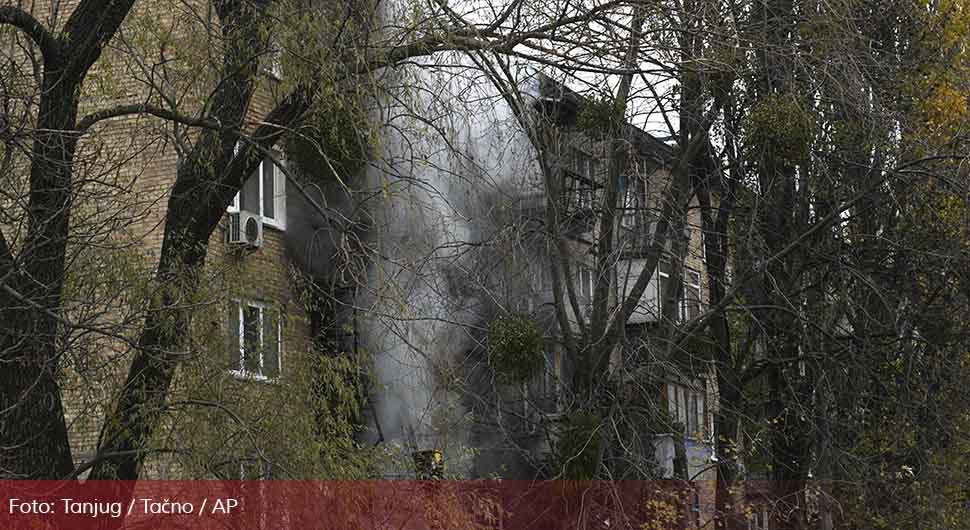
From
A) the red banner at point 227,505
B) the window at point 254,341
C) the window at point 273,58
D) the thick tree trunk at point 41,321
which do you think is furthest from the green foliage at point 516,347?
the thick tree trunk at point 41,321

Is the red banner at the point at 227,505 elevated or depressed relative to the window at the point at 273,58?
depressed

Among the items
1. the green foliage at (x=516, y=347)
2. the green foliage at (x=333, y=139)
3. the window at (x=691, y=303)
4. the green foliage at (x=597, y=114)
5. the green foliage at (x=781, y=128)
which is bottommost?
the green foliage at (x=516, y=347)

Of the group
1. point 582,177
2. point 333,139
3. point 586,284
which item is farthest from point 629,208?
point 333,139

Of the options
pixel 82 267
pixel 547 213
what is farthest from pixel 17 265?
pixel 547 213

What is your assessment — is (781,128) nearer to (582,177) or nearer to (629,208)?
(629,208)

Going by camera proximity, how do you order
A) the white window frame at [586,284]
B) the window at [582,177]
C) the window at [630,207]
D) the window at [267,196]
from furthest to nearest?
the window at [267,196]
the white window frame at [586,284]
the window at [582,177]
the window at [630,207]

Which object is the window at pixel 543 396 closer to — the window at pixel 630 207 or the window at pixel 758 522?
the window at pixel 630 207

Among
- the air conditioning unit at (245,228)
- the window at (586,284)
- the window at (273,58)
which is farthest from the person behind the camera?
the window at (586,284)

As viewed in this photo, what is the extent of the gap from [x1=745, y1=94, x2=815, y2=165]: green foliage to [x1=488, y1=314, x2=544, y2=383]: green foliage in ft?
9.52

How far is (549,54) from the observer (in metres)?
10.6

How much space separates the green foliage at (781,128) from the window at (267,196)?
838cm

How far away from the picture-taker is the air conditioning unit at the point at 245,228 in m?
17.7

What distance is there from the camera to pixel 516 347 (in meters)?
13.6

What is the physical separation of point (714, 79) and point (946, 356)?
5720 mm
